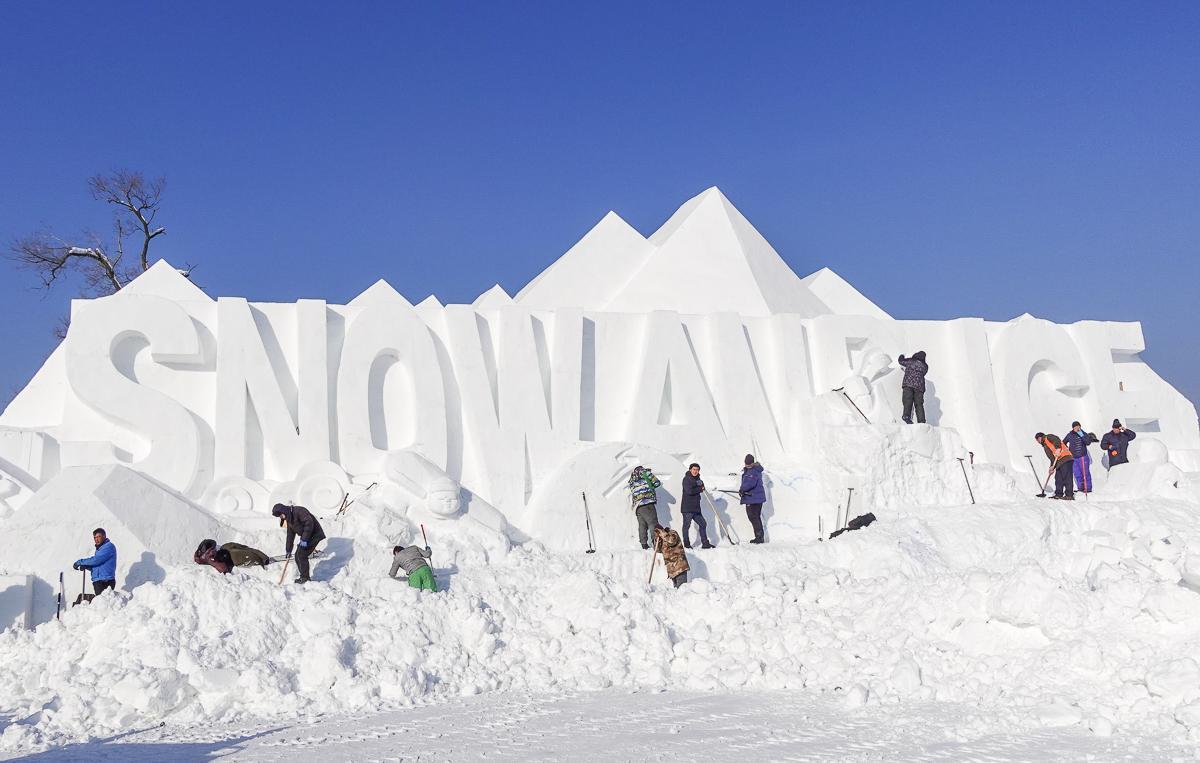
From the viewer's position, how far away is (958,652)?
871 cm

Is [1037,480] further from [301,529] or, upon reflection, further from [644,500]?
[301,529]

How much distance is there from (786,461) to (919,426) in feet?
7.13

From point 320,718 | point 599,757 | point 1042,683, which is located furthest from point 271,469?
point 1042,683

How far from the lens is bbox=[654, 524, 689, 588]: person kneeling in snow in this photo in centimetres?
1102

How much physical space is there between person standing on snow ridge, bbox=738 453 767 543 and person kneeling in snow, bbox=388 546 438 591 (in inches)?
210

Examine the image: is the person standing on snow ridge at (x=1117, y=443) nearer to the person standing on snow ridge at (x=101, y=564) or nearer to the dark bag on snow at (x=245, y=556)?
the dark bag on snow at (x=245, y=556)

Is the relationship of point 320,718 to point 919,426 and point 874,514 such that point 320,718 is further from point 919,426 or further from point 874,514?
point 919,426

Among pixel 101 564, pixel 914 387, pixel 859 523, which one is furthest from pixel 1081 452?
pixel 101 564

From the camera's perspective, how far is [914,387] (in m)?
16.9

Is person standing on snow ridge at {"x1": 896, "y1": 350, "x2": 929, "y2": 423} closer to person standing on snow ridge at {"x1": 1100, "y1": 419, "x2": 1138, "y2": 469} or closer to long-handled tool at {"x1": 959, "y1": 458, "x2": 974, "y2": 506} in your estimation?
long-handled tool at {"x1": 959, "y1": 458, "x2": 974, "y2": 506}

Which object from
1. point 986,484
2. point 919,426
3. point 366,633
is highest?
point 919,426

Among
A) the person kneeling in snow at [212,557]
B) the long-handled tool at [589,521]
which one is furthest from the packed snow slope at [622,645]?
the long-handled tool at [589,521]

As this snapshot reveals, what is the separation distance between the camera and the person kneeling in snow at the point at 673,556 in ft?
36.1

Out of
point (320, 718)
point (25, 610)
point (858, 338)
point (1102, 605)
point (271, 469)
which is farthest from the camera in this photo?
point (858, 338)
